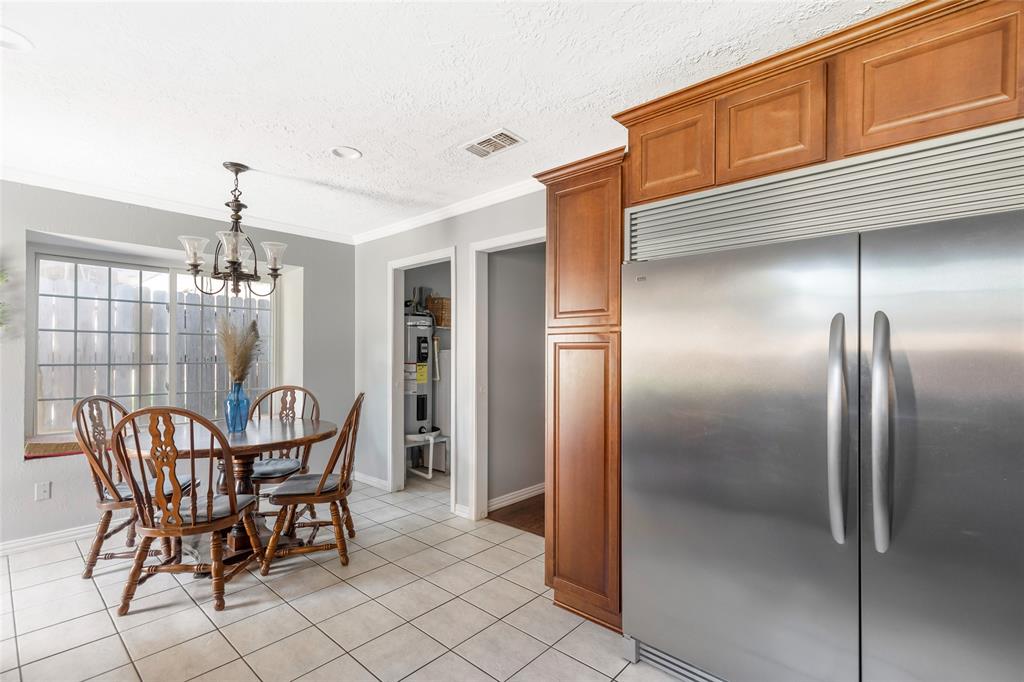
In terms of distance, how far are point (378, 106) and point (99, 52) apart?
1090 millimetres

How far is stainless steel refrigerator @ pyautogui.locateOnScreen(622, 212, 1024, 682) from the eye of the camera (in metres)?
1.31

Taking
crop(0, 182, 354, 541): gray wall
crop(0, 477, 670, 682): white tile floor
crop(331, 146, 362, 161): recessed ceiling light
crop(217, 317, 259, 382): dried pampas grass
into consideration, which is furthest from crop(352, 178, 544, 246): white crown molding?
crop(0, 477, 670, 682): white tile floor

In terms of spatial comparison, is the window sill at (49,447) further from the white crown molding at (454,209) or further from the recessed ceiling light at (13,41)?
the white crown molding at (454,209)

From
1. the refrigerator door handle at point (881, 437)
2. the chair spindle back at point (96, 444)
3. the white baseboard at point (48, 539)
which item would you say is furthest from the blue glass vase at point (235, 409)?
the refrigerator door handle at point (881, 437)

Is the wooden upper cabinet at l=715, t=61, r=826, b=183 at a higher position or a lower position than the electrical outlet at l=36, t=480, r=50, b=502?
higher

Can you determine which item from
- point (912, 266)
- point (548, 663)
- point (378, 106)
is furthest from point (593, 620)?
point (378, 106)

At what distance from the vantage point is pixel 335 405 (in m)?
4.78

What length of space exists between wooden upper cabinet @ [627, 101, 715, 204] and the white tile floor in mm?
2101

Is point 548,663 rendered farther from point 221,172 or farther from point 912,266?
point 221,172

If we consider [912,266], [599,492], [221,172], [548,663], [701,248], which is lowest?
[548,663]

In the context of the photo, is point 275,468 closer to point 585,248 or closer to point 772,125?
point 585,248

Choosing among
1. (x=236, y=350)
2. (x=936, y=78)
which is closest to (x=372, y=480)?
(x=236, y=350)

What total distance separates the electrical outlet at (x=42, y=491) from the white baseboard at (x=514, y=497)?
3163mm

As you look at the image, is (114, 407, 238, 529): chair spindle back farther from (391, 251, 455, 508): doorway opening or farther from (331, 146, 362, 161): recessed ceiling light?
(391, 251, 455, 508): doorway opening
